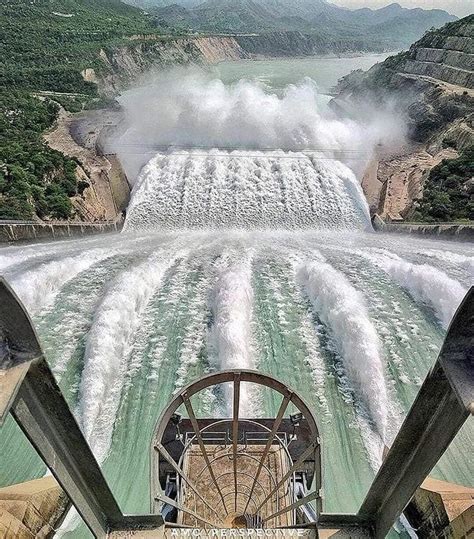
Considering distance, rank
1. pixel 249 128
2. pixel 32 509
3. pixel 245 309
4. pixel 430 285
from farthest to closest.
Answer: pixel 249 128 < pixel 430 285 < pixel 245 309 < pixel 32 509

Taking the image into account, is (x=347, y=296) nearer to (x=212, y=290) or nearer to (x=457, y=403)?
(x=212, y=290)

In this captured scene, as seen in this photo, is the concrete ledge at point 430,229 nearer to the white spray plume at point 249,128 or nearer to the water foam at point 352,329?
the water foam at point 352,329

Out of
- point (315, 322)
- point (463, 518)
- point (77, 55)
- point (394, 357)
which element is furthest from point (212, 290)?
point (77, 55)

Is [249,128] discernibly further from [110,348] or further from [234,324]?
[110,348]

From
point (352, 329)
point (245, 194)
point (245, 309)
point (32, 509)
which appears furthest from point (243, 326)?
point (245, 194)

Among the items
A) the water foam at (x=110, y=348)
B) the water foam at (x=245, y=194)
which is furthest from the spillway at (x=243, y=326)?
the water foam at (x=245, y=194)

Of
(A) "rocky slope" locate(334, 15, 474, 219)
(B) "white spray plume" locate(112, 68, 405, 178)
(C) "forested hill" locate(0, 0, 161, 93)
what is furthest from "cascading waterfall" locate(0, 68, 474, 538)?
(C) "forested hill" locate(0, 0, 161, 93)

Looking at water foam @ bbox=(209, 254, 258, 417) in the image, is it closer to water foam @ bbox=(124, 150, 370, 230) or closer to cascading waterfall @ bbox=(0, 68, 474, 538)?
cascading waterfall @ bbox=(0, 68, 474, 538)
